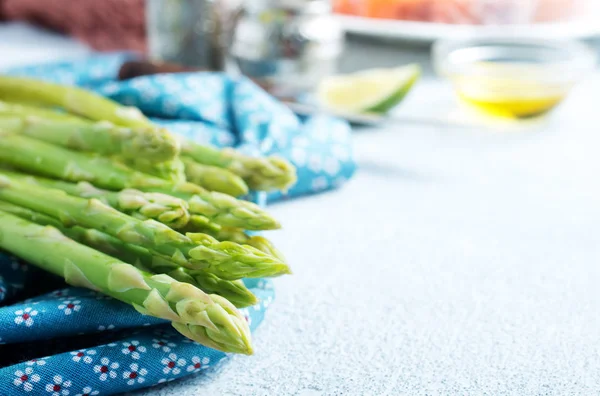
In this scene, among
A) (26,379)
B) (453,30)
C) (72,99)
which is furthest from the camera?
(453,30)

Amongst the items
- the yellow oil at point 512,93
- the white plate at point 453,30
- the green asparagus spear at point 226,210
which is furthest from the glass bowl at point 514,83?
the green asparagus spear at point 226,210

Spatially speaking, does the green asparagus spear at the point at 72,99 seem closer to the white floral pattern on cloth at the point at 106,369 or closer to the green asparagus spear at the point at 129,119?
the green asparagus spear at the point at 129,119

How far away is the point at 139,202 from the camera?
0.68 metres

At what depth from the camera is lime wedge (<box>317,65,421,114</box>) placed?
46.8 inches

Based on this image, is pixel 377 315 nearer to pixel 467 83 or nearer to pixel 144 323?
pixel 144 323

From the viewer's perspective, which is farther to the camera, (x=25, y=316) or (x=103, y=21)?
(x=103, y=21)

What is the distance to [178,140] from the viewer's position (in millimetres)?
771

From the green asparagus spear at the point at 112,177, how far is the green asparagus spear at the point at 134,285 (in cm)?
8

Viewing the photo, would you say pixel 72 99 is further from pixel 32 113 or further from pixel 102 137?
pixel 102 137

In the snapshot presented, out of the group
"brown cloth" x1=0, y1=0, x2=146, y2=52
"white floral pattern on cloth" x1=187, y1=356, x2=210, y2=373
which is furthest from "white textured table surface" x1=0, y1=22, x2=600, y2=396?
"brown cloth" x1=0, y1=0, x2=146, y2=52

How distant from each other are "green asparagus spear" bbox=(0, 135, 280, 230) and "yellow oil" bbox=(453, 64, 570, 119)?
0.65m

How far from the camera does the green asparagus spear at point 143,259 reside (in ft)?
2.04

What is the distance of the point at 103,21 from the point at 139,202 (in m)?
0.98

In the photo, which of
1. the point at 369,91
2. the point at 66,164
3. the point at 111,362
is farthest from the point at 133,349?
the point at 369,91
